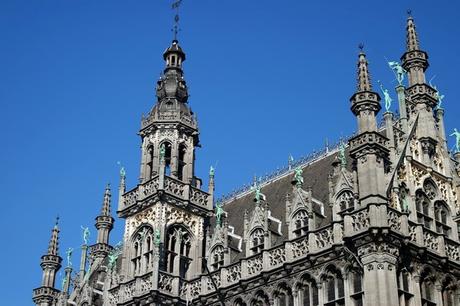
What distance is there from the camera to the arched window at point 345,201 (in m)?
40.3

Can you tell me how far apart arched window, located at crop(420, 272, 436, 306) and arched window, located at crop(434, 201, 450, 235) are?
12.3 ft

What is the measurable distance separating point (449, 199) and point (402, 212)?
677cm

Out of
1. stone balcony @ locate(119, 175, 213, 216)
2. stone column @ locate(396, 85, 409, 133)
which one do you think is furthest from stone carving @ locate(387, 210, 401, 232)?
stone balcony @ locate(119, 175, 213, 216)

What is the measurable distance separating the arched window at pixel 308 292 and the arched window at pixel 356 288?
2.42 m

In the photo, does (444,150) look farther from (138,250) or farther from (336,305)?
(138,250)

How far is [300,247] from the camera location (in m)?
40.9

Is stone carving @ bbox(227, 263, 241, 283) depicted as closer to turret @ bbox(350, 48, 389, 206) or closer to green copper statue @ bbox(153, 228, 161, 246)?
green copper statue @ bbox(153, 228, 161, 246)

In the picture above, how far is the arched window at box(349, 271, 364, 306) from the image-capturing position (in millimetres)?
37438

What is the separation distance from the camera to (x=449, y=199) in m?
44.0

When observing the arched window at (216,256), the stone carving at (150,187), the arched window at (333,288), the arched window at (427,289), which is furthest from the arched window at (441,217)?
the stone carving at (150,187)

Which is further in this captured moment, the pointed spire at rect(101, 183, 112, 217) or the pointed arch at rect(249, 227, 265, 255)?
Answer: the pointed spire at rect(101, 183, 112, 217)

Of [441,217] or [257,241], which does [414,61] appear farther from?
[257,241]

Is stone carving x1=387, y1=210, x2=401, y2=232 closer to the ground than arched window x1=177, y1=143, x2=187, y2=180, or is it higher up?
closer to the ground

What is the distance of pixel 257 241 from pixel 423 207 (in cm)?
961
